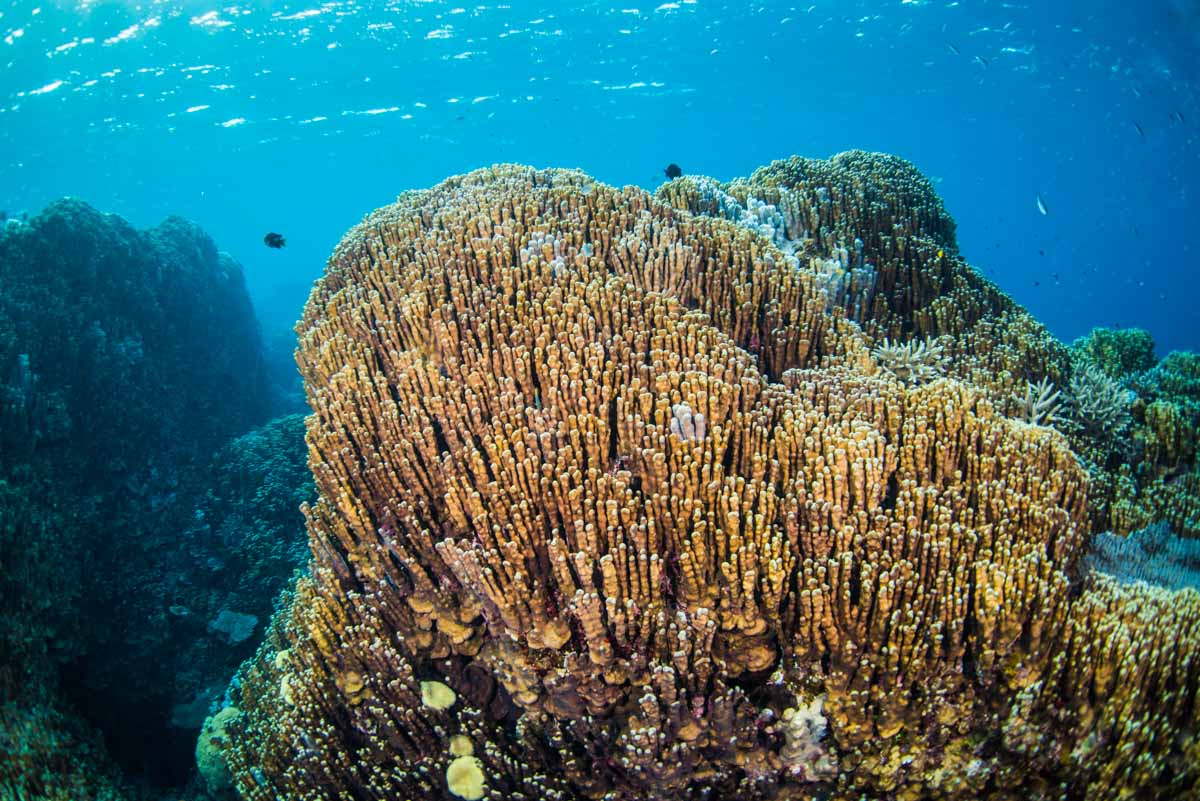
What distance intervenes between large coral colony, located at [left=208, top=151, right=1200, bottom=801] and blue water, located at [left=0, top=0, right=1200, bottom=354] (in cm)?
917

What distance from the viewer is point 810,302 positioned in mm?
4902

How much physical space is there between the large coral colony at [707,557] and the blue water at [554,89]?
9168 mm

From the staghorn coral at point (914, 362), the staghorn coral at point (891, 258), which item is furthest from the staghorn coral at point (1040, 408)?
the staghorn coral at point (914, 362)

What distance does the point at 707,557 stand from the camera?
322cm

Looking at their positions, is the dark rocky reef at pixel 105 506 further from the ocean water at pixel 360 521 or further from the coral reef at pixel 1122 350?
the coral reef at pixel 1122 350

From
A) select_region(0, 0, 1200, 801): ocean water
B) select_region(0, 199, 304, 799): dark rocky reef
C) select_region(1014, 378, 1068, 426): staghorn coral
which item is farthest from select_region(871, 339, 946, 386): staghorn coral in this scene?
select_region(0, 199, 304, 799): dark rocky reef

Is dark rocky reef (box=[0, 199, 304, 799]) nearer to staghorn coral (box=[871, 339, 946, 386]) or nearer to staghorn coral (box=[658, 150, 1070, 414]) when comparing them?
staghorn coral (box=[871, 339, 946, 386])

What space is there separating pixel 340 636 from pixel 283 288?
60982 millimetres

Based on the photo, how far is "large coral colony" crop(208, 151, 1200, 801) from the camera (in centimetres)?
300

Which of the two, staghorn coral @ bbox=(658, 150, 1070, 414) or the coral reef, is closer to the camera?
staghorn coral @ bbox=(658, 150, 1070, 414)

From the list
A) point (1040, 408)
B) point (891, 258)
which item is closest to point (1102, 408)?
point (1040, 408)

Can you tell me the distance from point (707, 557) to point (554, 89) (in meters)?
56.2

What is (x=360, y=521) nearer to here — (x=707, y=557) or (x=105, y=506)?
(x=707, y=557)

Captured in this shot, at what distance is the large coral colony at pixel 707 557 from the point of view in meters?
3.00
